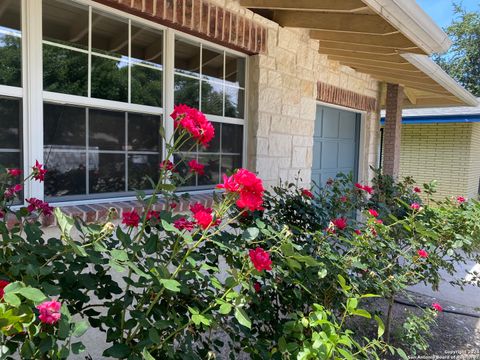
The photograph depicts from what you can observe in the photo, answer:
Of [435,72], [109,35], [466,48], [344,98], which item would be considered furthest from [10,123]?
[466,48]

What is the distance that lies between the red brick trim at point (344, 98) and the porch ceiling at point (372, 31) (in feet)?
1.18

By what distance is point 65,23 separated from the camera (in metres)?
2.37

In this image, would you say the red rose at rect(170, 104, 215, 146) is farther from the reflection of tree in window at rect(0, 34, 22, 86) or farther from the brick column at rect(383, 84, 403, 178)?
the brick column at rect(383, 84, 403, 178)

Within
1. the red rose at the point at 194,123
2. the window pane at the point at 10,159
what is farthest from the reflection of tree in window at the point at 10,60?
the red rose at the point at 194,123

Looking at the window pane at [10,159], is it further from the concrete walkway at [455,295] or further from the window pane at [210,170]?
the concrete walkway at [455,295]

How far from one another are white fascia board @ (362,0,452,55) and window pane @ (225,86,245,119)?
4.60 ft

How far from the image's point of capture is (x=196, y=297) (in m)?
1.46

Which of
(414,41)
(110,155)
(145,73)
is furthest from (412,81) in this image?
(110,155)

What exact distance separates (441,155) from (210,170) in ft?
32.5

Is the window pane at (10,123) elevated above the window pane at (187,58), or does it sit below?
below

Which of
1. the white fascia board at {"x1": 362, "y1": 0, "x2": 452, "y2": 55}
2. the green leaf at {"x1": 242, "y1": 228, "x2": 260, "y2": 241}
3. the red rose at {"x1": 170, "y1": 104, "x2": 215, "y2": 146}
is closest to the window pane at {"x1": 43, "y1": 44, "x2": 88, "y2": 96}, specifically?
the red rose at {"x1": 170, "y1": 104, "x2": 215, "y2": 146}

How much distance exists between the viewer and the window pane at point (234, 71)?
346cm

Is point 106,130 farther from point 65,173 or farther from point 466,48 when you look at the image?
point 466,48

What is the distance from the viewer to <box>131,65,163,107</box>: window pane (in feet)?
9.09
